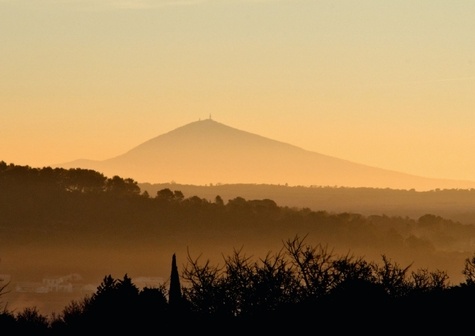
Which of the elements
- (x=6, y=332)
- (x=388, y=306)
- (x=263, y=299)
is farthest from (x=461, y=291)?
(x=6, y=332)

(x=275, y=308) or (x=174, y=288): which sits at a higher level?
(x=174, y=288)

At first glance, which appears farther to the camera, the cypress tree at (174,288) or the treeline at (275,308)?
the treeline at (275,308)

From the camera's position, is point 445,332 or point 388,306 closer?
point 445,332

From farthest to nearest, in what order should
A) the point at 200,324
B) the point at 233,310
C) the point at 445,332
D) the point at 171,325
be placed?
1. the point at 233,310
2. the point at 200,324
3. the point at 171,325
4. the point at 445,332

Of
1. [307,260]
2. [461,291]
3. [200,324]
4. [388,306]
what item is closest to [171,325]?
[200,324]

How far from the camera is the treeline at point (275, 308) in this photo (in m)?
59.8

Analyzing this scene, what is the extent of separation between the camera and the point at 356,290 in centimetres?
6500

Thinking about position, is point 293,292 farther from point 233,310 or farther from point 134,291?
point 134,291

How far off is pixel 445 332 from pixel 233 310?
23.8m

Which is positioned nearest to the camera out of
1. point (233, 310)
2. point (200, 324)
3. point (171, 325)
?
point (171, 325)

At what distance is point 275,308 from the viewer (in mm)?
75125

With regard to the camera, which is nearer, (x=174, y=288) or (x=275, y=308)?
(x=174, y=288)

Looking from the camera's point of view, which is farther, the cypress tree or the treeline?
the treeline

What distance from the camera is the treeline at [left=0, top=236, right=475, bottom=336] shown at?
196 ft
